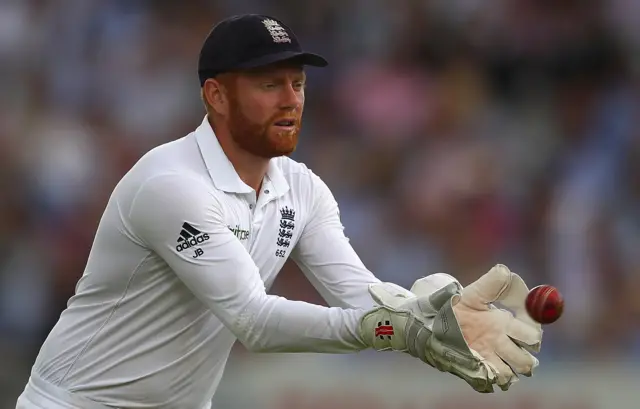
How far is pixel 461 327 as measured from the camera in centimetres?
387

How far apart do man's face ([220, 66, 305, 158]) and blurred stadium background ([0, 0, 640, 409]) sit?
324 centimetres

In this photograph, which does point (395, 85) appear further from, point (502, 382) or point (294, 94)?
point (502, 382)

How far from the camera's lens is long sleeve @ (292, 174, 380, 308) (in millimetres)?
4543

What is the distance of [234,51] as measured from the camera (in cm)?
427

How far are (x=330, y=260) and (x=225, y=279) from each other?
2.73 feet

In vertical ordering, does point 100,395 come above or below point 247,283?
below

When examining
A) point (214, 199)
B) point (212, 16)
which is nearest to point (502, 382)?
point (214, 199)

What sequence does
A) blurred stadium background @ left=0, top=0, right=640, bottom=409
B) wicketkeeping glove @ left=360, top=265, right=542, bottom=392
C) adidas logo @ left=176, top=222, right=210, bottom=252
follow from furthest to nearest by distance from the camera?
blurred stadium background @ left=0, top=0, right=640, bottom=409 → adidas logo @ left=176, top=222, right=210, bottom=252 → wicketkeeping glove @ left=360, top=265, right=542, bottom=392

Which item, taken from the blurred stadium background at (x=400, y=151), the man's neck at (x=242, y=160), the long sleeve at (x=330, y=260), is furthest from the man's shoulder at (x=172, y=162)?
the blurred stadium background at (x=400, y=151)

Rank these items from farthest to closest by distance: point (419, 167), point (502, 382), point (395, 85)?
1. point (395, 85)
2. point (419, 167)
3. point (502, 382)

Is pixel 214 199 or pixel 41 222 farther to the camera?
pixel 41 222

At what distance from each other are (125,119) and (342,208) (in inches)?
76.3

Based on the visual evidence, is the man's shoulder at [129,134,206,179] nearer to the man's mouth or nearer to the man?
the man

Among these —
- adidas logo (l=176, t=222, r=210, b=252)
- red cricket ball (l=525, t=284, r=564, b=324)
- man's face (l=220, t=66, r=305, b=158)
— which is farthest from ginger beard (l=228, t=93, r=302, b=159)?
red cricket ball (l=525, t=284, r=564, b=324)
